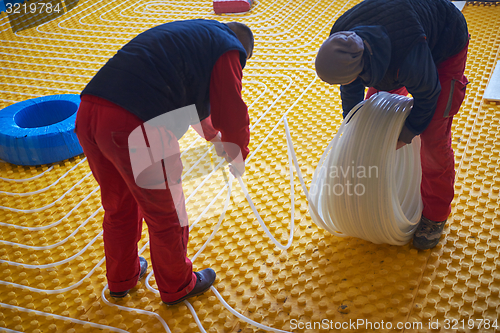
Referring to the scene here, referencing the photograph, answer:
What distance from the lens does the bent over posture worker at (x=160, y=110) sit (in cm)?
137

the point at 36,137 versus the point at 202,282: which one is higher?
the point at 36,137

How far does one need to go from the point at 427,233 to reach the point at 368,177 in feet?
1.51

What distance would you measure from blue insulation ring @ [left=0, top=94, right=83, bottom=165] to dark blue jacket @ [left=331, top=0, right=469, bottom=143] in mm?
1970

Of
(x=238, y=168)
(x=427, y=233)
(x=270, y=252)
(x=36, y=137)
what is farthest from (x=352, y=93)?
(x=36, y=137)

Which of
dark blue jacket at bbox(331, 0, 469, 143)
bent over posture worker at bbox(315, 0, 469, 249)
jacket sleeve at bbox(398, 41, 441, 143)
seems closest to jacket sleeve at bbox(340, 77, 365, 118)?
bent over posture worker at bbox(315, 0, 469, 249)

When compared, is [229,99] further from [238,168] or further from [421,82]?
[421,82]

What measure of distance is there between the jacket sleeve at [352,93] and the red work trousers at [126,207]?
88cm

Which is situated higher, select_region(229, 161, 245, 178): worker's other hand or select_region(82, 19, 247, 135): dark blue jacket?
select_region(82, 19, 247, 135): dark blue jacket

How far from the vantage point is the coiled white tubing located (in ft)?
5.85

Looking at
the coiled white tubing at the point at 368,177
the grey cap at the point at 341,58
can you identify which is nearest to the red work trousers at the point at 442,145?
the coiled white tubing at the point at 368,177

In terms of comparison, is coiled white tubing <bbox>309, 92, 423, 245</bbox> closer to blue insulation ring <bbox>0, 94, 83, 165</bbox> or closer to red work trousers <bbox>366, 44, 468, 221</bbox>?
red work trousers <bbox>366, 44, 468, 221</bbox>

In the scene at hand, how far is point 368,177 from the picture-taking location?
180cm

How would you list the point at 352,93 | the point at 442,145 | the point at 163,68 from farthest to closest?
the point at 352,93, the point at 442,145, the point at 163,68

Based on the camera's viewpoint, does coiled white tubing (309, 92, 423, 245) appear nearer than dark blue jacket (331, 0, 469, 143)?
No
